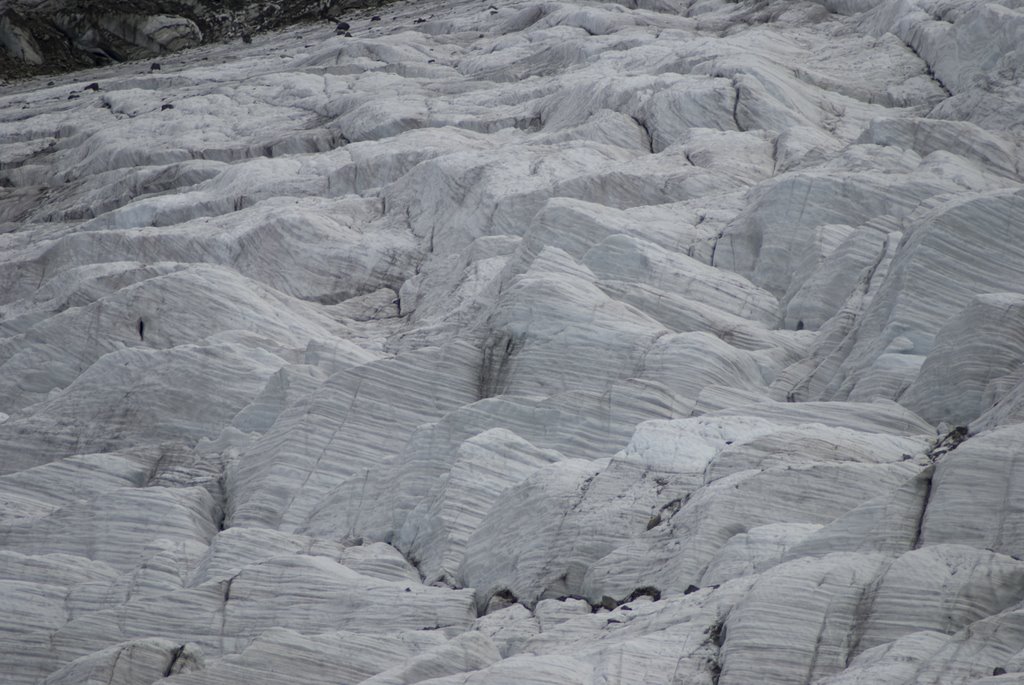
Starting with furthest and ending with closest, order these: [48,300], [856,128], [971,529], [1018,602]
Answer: [856,128]
[48,300]
[971,529]
[1018,602]

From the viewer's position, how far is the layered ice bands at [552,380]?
1980cm

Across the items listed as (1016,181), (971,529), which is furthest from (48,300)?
(971,529)

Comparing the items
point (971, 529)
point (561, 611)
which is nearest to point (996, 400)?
point (971, 529)

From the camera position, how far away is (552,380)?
3375cm

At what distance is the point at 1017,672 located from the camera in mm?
14375

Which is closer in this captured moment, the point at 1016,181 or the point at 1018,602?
the point at 1018,602

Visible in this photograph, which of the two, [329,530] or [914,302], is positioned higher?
[914,302]

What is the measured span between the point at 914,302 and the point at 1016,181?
12735 millimetres

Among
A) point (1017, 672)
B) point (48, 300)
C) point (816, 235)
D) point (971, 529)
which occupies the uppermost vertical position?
point (1017, 672)

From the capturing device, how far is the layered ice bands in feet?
65.0

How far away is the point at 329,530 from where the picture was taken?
97.9 feet

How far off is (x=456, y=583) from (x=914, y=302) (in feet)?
39.9

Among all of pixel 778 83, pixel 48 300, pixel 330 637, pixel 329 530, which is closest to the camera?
pixel 330 637

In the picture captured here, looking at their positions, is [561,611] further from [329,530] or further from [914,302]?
[914,302]
